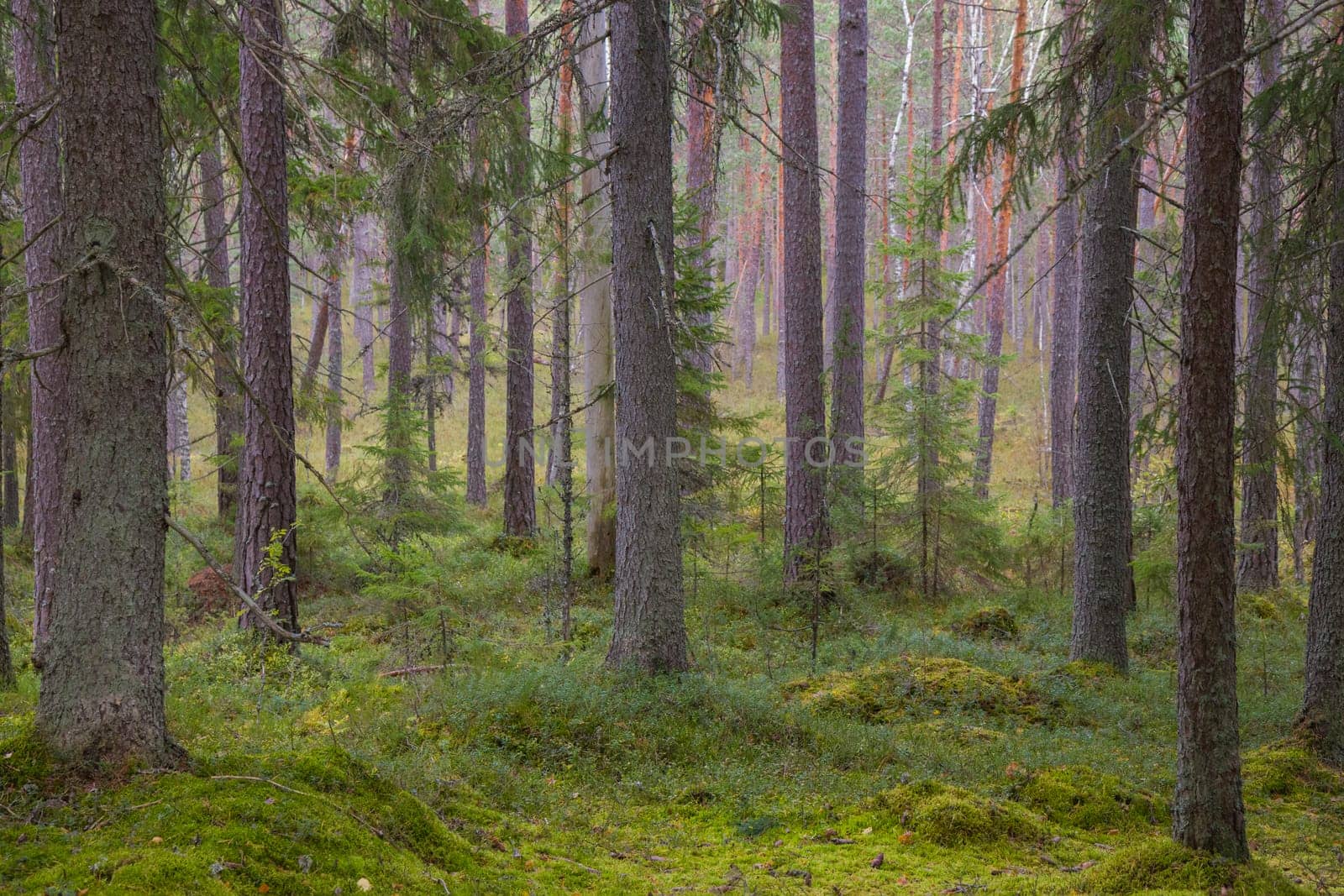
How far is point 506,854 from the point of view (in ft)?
13.9

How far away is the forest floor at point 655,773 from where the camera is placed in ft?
10.9

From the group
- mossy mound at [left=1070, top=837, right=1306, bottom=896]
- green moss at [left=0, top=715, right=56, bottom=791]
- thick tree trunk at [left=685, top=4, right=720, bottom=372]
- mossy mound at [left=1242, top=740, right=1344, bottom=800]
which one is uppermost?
thick tree trunk at [left=685, top=4, right=720, bottom=372]

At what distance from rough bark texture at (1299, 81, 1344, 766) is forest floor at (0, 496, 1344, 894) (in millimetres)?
401

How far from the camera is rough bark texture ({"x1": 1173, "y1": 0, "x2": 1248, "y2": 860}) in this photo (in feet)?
14.0

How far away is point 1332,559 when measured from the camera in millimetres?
6512

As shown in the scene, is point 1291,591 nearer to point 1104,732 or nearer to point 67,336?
point 1104,732

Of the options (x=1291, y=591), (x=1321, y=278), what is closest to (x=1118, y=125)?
(x=1321, y=278)

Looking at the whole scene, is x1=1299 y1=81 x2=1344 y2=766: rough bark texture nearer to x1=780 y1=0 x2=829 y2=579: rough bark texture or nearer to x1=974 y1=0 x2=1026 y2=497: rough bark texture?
x1=780 y1=0 x2=829 y2=579: rough bark texture

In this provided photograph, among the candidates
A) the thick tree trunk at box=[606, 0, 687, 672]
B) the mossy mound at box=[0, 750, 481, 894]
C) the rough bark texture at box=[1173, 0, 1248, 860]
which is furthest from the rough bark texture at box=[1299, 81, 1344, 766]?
the mossy mound at box=[0, 750, 481, 894]

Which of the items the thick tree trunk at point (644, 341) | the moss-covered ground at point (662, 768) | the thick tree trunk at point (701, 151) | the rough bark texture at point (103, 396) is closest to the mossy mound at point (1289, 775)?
the moss-covered ground at point (662, 768)

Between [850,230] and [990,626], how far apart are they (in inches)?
270

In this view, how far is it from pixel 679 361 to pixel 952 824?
761 centimetres

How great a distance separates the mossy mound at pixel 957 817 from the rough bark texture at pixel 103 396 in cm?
398

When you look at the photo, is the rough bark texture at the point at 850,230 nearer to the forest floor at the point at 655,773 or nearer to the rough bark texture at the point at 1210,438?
the forest floor at the point at 655,773
